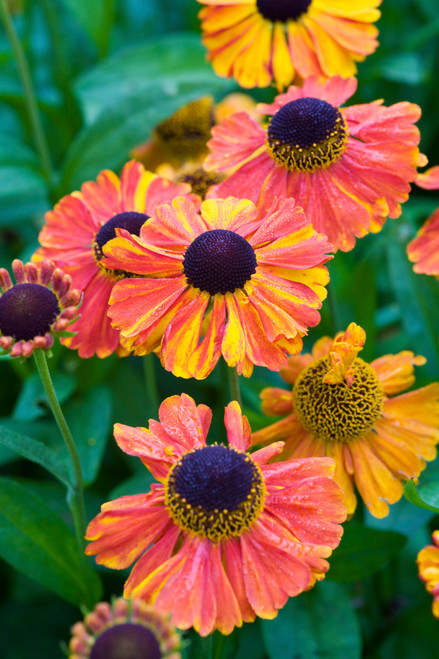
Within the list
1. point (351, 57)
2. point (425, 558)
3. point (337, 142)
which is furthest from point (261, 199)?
point (425, 558)

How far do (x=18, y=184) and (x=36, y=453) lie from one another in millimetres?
648

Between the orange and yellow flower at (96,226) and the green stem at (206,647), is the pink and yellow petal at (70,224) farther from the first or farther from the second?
the green stem at (206,647)

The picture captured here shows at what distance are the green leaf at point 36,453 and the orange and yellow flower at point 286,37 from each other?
0.53m

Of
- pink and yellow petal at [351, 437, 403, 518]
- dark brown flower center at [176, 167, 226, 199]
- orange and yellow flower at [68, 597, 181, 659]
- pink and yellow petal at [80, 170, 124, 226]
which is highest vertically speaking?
pink and yellow petal at [80, 170, 124, 226]

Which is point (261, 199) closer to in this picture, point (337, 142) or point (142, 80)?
point (337, 142)

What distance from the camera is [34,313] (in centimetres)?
66

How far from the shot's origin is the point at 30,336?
66 cm

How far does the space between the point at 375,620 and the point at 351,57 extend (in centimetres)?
74

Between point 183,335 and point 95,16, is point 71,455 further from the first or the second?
point 95,16

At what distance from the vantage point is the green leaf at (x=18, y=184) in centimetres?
126

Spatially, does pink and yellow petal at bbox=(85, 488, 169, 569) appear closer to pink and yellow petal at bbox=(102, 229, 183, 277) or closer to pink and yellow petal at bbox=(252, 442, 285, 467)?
pink and yellow petal at bbox=(252, 442, 285, 467)

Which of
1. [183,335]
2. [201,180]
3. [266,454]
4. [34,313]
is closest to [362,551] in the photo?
[266,454]

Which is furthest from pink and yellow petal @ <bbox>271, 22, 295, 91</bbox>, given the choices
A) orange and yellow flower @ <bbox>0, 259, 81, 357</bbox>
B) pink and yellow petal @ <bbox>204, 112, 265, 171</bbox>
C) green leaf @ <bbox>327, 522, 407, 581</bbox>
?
green leaf @ <bbox>327, 522, 407, 581</bbox>

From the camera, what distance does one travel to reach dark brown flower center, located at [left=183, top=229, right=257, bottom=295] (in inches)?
27.4
